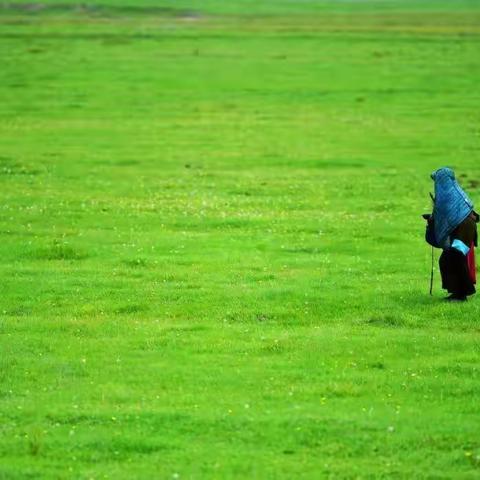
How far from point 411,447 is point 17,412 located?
4.51 m

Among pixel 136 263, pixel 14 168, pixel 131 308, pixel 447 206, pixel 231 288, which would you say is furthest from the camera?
pixel 14 168

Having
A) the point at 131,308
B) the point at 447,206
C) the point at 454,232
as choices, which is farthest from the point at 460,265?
the point at 131,308

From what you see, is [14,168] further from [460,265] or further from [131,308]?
[460,265]

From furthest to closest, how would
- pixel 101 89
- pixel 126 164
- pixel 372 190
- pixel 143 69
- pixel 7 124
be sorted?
pixel 143 69 → pixel 101 89 → pixel 7 124 → pixel 126 164 → pixel 372 190

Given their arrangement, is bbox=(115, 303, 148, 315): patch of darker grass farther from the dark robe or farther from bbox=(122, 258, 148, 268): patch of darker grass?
the dark robe

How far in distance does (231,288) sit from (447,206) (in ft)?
12.6

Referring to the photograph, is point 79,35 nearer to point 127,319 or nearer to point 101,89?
point 101,89

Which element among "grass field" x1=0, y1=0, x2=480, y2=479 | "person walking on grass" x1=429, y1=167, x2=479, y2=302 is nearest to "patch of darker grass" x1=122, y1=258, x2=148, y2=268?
"grass field" x1=0, y1=0, x2=480, y2=479

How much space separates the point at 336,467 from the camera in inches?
508

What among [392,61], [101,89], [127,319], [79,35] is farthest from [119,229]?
[79,35]

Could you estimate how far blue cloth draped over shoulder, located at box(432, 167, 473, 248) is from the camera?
1936cm

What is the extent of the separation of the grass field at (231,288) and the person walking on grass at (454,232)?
54 centimetres

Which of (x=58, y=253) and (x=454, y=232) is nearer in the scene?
(x=454, y=232)

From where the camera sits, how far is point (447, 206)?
19.5m
